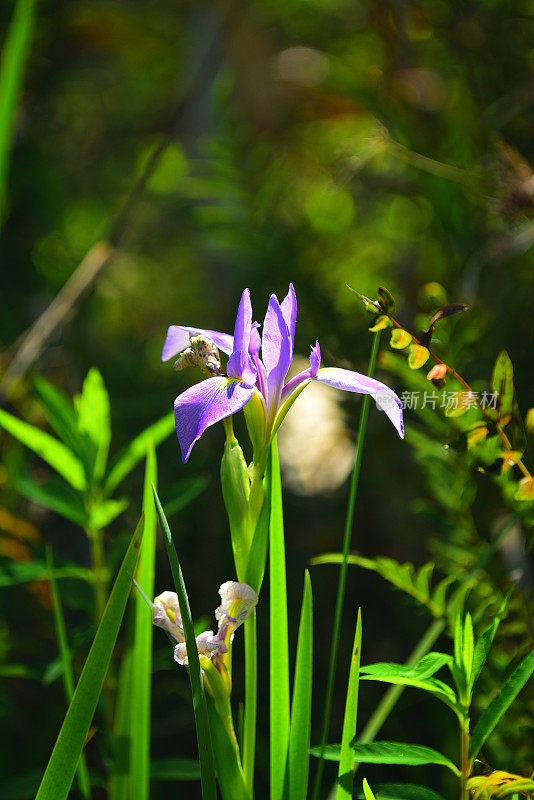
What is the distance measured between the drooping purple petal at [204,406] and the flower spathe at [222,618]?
0.07 metres

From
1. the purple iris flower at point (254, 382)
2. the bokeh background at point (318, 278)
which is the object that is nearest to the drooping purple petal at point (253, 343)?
the purple iris flower at point (254, 382)

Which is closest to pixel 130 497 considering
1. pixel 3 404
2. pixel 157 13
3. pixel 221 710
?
pixel 3 404

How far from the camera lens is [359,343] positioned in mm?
750

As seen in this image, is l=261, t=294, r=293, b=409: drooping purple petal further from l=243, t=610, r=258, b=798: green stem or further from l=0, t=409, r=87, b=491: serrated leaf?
l=0, t=409, r=87, b=491: serrated leaf

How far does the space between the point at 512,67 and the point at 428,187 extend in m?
0.19

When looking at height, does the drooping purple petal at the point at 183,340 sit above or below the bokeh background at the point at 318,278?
above

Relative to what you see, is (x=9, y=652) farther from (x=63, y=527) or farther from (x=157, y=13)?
(x=157, y=13)

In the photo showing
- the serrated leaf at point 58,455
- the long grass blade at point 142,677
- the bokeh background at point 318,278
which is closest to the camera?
the long grass blade at point 142,677

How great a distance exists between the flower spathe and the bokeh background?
146mm

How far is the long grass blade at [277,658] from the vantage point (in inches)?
14.1

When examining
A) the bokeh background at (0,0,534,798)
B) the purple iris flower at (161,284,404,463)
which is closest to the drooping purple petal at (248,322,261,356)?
the purple iris flower at (161,284,404,463)

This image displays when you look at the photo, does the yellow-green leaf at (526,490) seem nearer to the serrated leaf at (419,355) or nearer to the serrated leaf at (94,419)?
the serrated leaf at (419,355)

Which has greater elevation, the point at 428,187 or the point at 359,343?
the point at 428,187

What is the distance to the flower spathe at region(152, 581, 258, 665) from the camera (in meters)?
0.32
